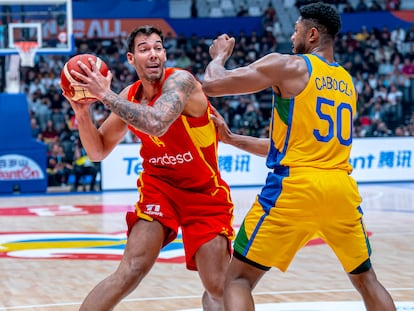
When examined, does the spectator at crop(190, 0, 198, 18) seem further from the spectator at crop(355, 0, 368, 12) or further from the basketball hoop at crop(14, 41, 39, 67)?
the basketball hoop at crop(14, 41, 39, 67)

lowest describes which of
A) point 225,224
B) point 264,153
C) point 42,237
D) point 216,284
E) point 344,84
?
point 42,237

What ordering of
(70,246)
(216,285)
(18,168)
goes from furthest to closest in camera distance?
(18,168) < (70,246) < (216,285)

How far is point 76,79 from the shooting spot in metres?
4.80

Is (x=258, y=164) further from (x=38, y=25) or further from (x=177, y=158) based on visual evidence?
(x=177, y=158)

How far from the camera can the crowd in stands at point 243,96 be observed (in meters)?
20.3

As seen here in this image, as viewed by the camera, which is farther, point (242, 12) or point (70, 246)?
point (242, 12)

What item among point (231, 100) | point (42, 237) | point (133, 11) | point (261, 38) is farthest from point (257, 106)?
point (42, 237)

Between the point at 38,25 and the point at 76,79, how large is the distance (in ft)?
42.7

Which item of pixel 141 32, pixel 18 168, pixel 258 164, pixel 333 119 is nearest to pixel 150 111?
pixel 141 32

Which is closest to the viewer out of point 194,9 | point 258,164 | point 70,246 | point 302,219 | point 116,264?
point 302,219

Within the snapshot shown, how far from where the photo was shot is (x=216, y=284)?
5109 mm

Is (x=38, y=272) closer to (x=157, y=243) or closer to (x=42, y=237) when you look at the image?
(x=42, y=237)

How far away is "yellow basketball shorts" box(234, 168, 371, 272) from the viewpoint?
4441mm

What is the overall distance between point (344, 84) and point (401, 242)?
6101 mm
